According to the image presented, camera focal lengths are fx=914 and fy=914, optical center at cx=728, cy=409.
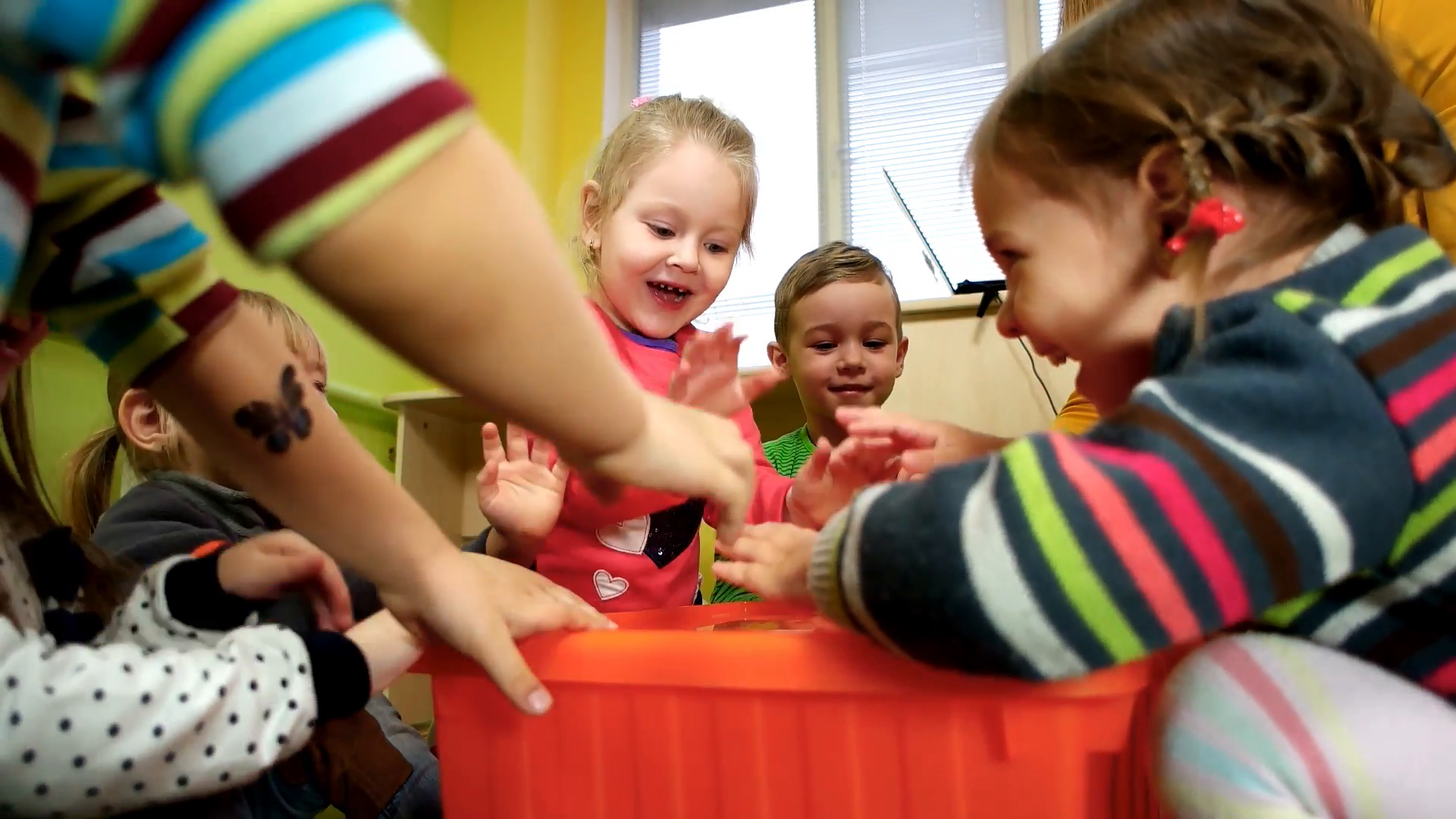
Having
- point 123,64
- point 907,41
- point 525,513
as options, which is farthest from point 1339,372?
point 907,41

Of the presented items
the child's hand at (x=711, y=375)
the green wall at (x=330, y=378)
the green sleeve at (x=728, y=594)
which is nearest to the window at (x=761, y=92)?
the green wall at (x=330, y=378)

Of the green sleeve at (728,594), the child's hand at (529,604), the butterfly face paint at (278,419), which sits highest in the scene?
the butterfly face paint at (278,419)

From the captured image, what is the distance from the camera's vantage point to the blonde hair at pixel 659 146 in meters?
1.14

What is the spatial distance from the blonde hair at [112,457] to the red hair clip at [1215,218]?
959 mm

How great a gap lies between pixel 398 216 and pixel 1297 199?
528 mm

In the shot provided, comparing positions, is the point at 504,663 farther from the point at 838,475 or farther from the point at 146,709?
the point at 838,475

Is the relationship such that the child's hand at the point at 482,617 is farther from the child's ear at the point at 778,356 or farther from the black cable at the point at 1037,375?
the black cable at the point at 1037,375

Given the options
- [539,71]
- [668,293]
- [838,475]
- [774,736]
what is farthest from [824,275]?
[539,71]

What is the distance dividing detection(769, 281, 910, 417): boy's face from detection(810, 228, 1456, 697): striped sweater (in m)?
0.97

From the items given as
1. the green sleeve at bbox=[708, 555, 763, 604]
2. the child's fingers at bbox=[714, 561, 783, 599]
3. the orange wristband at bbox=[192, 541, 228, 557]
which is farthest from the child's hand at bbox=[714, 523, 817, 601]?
the green sleeve at bbox=[708, 555, 763, 604]

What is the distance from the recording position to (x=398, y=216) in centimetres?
27

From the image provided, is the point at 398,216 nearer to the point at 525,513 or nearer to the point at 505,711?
the point at 505,711

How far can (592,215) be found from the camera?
1208mm

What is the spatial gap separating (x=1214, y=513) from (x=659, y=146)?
0.87 m
